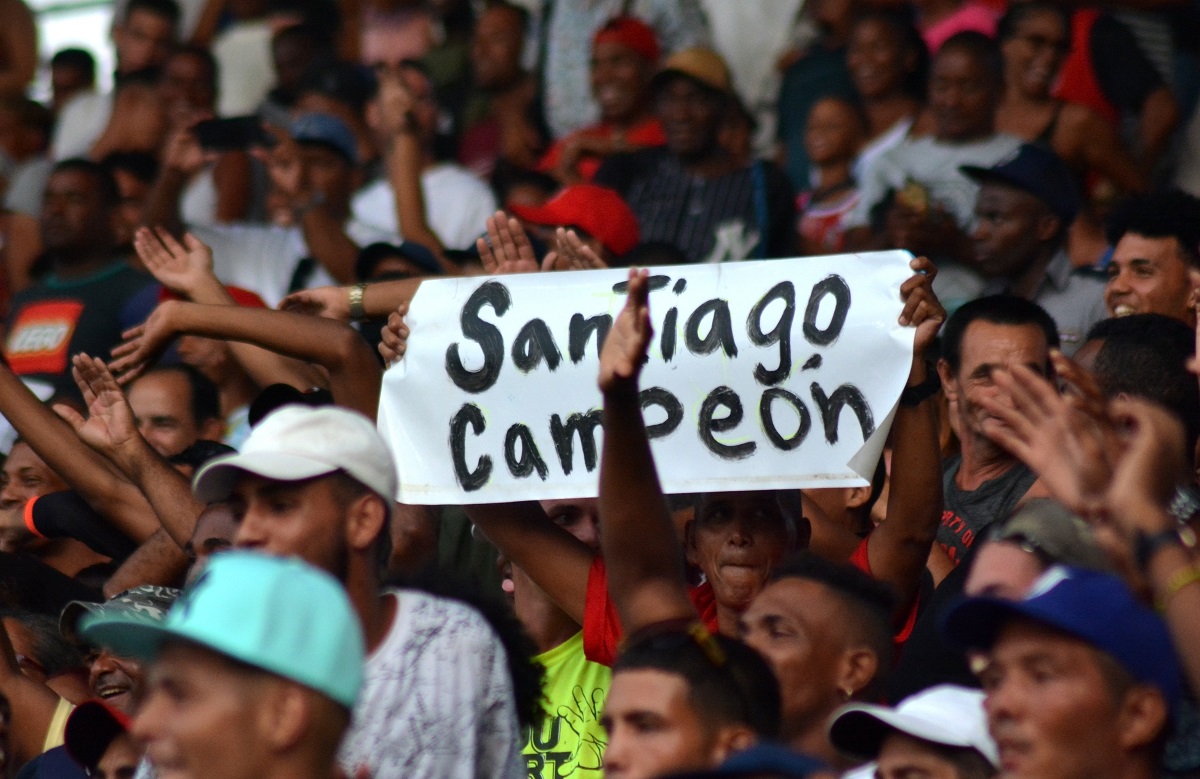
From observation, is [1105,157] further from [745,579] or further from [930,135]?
[745,579]

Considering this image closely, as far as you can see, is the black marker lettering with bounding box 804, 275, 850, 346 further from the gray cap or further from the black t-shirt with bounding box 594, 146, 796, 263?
the black t-shirt with bounding box 594, 146, 796, 263

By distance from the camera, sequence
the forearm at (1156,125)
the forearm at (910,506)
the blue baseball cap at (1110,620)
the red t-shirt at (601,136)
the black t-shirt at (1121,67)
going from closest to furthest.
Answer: the blue baseball cap at (1110,620) < the forearm at (910,506) < the forearm at (1156,125) < the black t-shirt at (1121,67) < the red t-shirt at (601,136)

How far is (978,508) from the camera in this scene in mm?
5137

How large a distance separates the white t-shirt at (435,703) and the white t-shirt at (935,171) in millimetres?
3669

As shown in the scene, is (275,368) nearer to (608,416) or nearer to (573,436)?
(573,436)

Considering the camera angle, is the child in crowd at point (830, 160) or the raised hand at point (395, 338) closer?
the raised hand at point (395, 338)

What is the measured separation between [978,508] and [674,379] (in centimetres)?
90

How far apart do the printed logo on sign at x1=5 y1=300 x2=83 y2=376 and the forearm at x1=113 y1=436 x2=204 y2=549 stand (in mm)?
2453

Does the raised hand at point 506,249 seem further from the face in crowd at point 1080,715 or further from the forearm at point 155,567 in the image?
the face in crowd at point 1080,715

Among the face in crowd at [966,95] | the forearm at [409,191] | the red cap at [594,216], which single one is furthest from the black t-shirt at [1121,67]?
the forearm at [409,191]

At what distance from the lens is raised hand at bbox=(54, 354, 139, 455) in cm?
551

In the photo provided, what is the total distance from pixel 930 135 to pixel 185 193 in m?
4.24

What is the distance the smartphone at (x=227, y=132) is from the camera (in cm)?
858

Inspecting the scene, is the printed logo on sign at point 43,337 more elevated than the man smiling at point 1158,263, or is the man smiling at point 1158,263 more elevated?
the man smiling at point 1158,263
